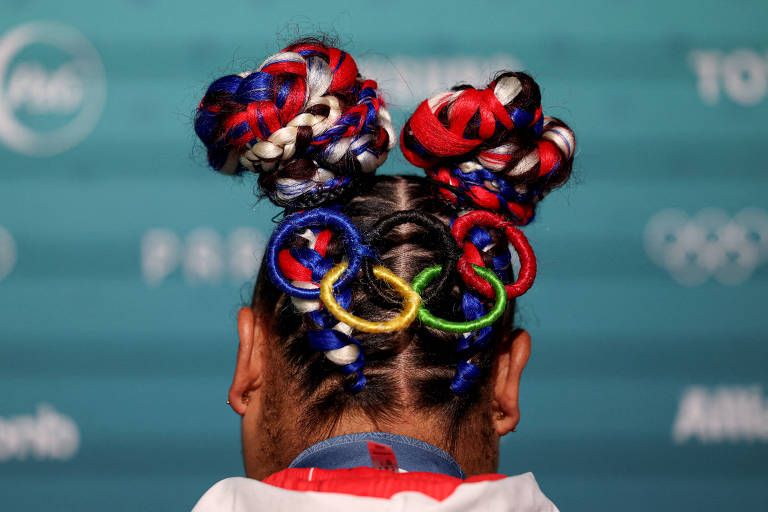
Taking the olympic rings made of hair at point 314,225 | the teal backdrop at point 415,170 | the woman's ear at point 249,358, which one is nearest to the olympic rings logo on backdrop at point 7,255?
the teal backdrop at point 415,170

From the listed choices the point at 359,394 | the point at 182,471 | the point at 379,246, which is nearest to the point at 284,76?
the point at 379,246

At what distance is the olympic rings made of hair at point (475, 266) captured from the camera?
2.38ft

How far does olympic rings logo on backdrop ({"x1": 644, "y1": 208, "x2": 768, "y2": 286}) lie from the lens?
171 cm

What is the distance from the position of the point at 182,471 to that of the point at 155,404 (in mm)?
204

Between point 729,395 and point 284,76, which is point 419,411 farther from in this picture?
point 729,395

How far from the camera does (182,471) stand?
70.2 inches

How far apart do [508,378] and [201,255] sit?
1.03 meters

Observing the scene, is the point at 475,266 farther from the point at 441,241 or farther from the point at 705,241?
the point at 705,241

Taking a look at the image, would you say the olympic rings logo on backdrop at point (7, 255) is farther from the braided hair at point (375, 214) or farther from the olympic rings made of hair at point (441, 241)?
the olympic rings made of hair at point (441, 241)

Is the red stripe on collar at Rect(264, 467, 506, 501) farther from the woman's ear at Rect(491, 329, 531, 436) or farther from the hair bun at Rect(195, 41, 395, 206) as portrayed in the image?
the hair bun at Rect(195, 41, 395, 206)

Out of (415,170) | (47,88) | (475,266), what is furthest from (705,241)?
Answer: (47,88)

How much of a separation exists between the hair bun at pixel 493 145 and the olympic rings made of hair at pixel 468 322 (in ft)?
0.42

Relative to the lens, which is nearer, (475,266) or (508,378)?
(475,266)

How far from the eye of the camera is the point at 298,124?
749 mm
